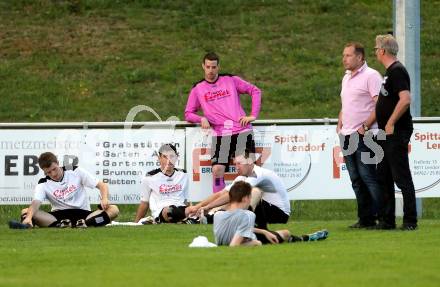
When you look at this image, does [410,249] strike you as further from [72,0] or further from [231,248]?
[72,0]

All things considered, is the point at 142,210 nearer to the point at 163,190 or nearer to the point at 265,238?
the point at 163,190

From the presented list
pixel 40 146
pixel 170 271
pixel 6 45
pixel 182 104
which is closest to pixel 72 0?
pixel 6 45

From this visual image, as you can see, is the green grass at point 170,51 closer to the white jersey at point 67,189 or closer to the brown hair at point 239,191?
the white jersey at point 67,189

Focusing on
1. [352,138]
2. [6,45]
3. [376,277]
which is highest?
[6,45]

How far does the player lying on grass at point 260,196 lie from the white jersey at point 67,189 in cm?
235

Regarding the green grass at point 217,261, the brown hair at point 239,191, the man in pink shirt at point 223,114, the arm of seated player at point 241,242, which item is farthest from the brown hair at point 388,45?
the man in pink shirt at point 223,114

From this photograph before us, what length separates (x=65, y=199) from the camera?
56.1 feet

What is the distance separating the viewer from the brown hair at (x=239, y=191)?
12.4 m

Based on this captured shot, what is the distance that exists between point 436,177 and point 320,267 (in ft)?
27.7

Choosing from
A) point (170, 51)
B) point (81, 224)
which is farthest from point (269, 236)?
point (170, 51)

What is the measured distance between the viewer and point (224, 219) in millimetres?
12453

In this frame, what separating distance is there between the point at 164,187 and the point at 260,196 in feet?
11.9

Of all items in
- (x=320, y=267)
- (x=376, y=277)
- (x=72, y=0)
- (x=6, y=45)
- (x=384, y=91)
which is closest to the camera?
(x=376, y=277)

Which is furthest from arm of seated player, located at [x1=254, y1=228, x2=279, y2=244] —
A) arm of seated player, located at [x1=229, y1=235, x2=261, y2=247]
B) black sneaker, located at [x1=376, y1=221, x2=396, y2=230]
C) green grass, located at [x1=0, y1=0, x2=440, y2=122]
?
green grass, located at [x1=0, y1=0, x2=440, y2=122]
